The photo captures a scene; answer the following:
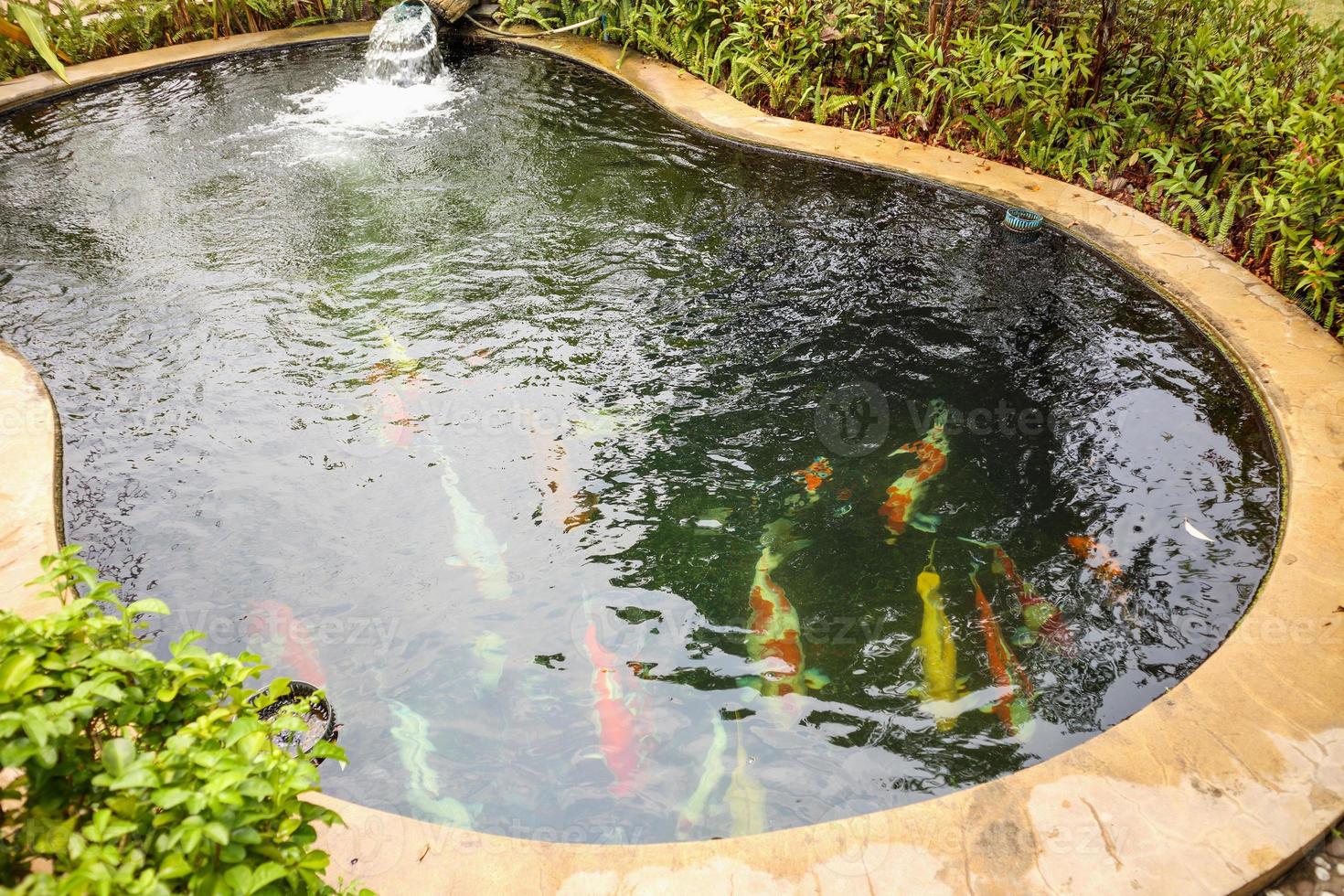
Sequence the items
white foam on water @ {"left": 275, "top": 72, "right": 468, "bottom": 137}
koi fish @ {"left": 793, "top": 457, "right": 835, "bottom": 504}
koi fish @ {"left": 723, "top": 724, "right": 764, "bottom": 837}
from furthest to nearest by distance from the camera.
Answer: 1. white foam on water @ {"left": 275, "top": 72, "right": 468, "bottom": 137}
2. koi fish @ {"left": 793, "top": 457, "right": 835, "bottom": 504}
3. koi fish @ {"left": 723, "top": 724, "right": 764, "bottom": 837}

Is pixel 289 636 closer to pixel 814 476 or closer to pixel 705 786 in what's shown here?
pixel 705 786

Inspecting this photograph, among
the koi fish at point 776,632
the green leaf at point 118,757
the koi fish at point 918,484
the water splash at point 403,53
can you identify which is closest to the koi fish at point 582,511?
the koi fish at point 776,632

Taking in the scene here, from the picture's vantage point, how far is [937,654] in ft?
12.0

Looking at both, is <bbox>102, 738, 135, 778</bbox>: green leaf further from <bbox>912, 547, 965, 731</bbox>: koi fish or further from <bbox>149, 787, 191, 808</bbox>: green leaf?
<bbox>912, 547, 965, 731</bbox>: koi fish

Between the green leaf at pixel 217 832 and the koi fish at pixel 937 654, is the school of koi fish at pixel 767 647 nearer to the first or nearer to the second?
the koi fish at pixel 937 654

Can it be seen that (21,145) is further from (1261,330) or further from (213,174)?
(1261,330)

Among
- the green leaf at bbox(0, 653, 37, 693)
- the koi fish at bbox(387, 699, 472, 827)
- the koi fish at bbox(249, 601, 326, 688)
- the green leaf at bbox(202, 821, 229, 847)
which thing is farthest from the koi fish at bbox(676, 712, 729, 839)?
the green leaf at bbox(0, 653, 37, 693)

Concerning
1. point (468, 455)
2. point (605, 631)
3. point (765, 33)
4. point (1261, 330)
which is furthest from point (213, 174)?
point (1261, 330)

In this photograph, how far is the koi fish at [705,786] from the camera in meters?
3.06

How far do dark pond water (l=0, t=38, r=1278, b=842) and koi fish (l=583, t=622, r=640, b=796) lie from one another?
14 millimetres

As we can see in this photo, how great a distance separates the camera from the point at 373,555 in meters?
4.12

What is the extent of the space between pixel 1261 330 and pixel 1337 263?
72 centimetres

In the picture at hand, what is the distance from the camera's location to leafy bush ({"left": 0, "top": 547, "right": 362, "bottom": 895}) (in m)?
1.55

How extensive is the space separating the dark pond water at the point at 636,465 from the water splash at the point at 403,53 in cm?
227
